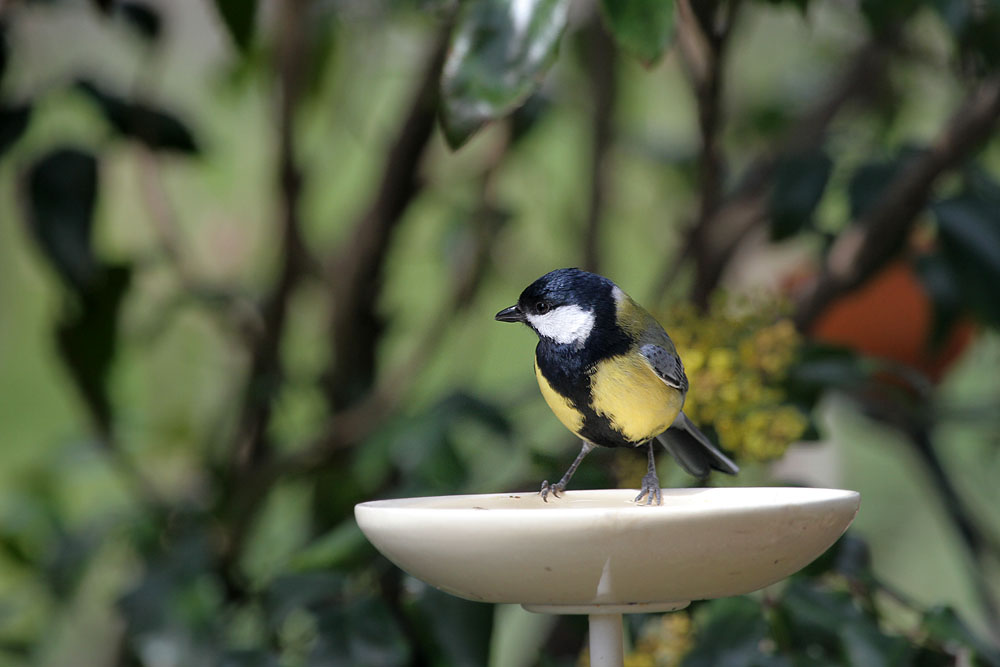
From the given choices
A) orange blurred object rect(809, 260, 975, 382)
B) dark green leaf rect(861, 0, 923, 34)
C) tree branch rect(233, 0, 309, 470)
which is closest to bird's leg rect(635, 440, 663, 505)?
dark green leaf rect(861, 0, 923, 34)

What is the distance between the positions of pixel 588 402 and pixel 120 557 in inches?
48.6

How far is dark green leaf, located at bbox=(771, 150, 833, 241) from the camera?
113cm

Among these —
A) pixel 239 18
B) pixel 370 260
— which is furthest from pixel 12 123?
pixel 370 260

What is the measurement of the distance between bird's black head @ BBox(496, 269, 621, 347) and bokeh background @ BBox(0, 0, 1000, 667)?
4.6 inches

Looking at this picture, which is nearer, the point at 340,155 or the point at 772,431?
the point at 772,431

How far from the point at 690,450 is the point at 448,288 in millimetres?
1105

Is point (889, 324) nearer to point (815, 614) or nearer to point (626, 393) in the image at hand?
point (815, 614)

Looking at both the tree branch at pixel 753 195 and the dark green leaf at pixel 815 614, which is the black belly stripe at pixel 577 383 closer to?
the dark green leaf at pixel 815 614

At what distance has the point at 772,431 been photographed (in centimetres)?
86

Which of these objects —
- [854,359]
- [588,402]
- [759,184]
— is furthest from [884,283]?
[588,402]

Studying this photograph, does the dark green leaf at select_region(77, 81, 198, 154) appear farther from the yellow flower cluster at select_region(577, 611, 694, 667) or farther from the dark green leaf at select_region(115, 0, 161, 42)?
the yellow flower cluster at select_region(577, 611, 694, 667)

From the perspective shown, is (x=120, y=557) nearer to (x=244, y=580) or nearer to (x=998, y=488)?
(x=244, y=580)

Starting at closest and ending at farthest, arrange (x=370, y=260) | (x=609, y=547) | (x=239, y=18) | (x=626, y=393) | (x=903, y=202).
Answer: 1. (x=609, y=547)
2. (x=626, y=393)
3. (x=239, y=18)
4. (x=903, y=202)
5. (x=370, y=260)

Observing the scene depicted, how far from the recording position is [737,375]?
0.87m
